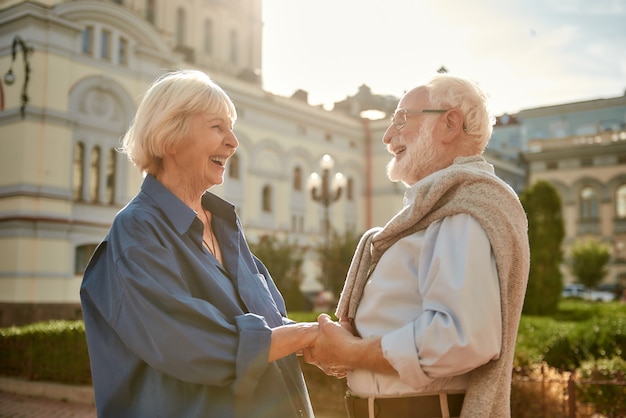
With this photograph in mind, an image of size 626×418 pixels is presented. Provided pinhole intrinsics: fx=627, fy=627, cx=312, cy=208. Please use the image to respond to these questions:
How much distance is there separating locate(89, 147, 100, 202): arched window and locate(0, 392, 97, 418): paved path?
14.7 metres

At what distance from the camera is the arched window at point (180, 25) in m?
32.9

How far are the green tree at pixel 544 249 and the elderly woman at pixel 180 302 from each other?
1738cm

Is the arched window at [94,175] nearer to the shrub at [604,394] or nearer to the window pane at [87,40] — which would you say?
the window pane at [87,40]

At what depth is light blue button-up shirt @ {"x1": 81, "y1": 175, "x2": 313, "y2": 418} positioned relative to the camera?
197 centimetres

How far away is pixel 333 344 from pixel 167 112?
3.39 feet

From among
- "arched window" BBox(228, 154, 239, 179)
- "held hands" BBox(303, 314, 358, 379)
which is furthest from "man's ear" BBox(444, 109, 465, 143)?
"arched window" BBox(228, 154, 239, 179)

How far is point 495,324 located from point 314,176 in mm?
16327

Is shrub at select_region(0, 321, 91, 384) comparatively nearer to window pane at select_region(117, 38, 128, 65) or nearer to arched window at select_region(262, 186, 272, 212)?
window pane at select_region(117, 38, 128, 65)

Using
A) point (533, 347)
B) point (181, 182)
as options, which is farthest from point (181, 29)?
point (181, 182)

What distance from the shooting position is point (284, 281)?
21609mm

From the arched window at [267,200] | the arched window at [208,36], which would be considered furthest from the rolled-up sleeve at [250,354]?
the arched window at [208,36]

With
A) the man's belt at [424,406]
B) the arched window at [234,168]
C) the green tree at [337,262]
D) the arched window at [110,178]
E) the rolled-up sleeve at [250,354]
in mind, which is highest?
the arched window at [234,168]

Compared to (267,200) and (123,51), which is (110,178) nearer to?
(123,51)

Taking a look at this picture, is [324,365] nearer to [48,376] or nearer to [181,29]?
[48,376]
